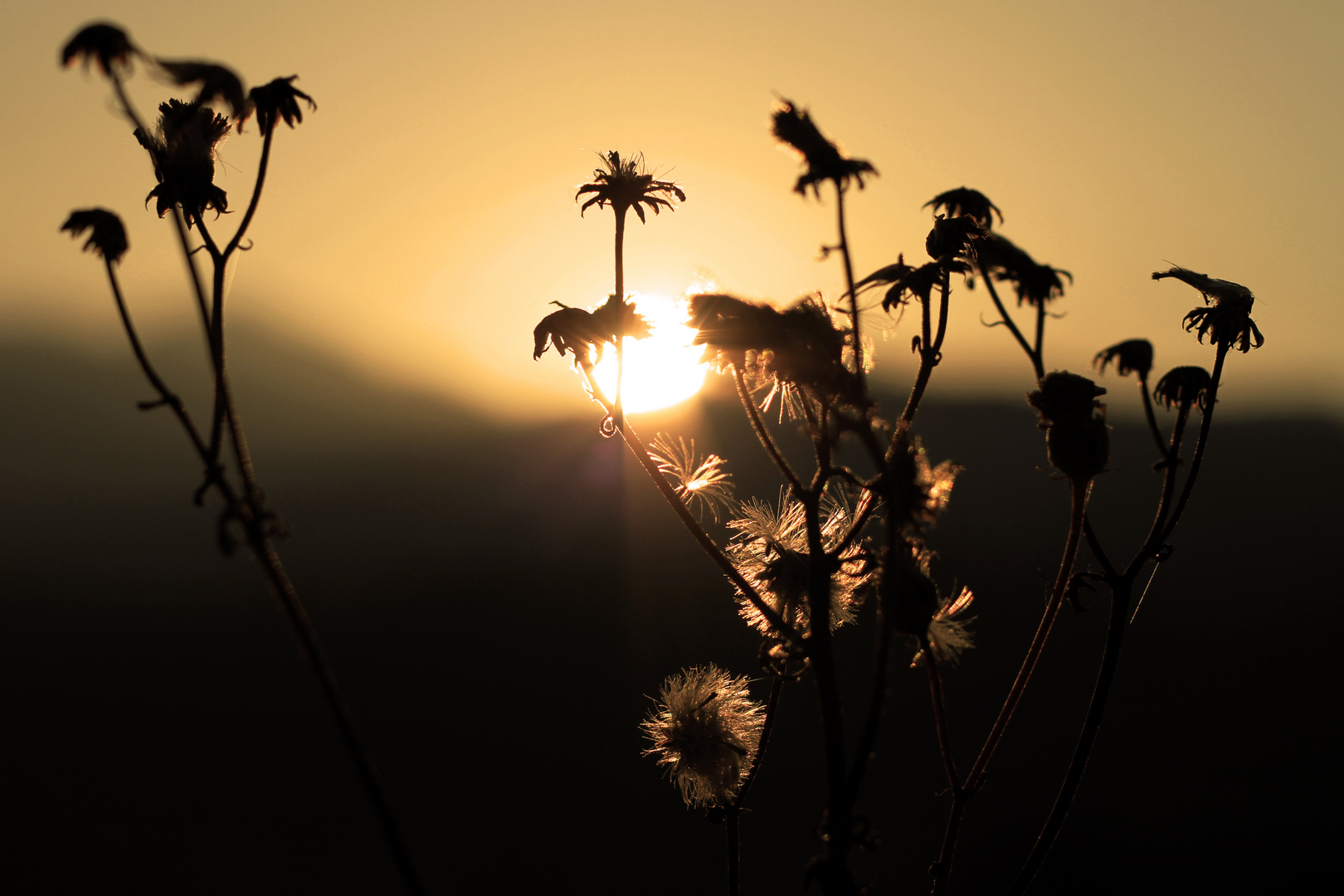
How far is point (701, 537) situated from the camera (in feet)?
4.88

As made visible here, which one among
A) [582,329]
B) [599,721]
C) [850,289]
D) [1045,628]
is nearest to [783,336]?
[850,289]

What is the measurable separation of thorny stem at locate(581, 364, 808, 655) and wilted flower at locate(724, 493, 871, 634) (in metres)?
0.28

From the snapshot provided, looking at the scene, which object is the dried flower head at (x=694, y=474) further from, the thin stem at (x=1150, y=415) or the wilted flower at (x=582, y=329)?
the thin stem at (x=1150, y=415)

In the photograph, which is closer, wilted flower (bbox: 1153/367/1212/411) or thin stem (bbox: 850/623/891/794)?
thin stem (bbox: 850/623/891/794)

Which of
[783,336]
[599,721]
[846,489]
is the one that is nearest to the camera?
[783,336]

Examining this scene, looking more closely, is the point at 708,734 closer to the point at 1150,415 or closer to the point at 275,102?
the point at 1150,415

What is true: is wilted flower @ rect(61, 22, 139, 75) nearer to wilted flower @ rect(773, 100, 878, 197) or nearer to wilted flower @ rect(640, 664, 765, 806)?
wilted flower @ rect(773, 100, 878, 197)

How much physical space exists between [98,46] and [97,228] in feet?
1.27

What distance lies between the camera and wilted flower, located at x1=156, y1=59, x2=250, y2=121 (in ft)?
4.92

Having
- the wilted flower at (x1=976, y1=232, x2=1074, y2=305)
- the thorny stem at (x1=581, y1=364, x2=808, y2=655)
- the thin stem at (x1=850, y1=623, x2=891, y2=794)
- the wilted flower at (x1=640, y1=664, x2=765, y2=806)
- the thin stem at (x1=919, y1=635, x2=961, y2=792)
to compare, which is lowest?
the wilted flower at (x1=640, y1=664, x2=765, y2=806)

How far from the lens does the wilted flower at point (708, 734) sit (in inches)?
85.3

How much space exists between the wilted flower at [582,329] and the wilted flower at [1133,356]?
3.94ft

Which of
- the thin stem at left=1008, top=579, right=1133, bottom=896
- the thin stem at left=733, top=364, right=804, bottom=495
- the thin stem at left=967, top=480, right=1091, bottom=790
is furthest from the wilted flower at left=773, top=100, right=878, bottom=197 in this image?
the thin stem at left=1008, top=579, right=1133, bottom=896

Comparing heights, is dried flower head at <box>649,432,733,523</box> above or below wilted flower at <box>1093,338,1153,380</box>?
below
